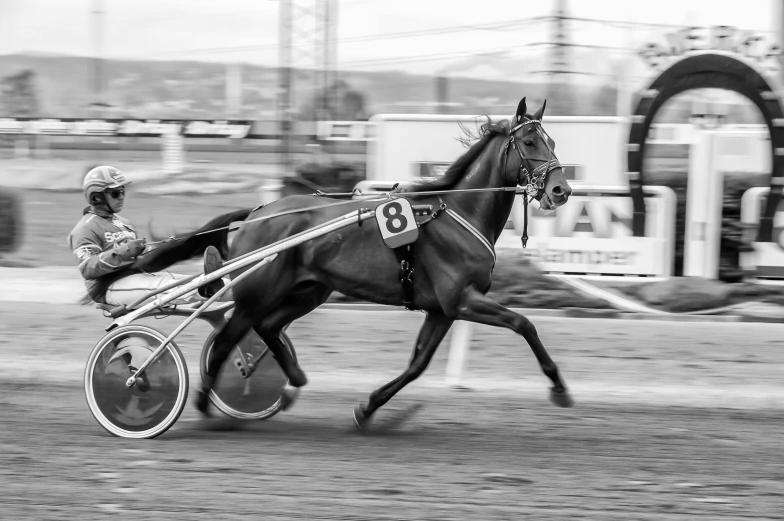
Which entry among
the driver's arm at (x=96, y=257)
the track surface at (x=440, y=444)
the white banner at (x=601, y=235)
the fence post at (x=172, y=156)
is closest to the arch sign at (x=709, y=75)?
the white banner at (x=601, y=235)

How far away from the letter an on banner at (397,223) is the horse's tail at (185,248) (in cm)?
103

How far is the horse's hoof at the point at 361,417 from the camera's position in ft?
19.3

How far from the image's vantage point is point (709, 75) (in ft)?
38.4

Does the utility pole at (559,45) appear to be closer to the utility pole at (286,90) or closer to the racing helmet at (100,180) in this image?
the utility pole at (286,90)

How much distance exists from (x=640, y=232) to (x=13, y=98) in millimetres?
31685

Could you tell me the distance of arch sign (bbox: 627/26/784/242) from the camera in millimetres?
11430

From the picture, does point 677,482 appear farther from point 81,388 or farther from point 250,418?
point 81,388

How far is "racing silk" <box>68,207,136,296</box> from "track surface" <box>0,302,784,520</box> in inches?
36.9

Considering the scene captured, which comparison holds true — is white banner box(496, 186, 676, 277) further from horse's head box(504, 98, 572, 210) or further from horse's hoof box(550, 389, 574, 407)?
horse's hoof box(550, 389, 574, 407)

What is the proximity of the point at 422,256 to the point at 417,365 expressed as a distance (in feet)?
2.06

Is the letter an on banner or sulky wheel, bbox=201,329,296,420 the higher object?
the letter an on banner

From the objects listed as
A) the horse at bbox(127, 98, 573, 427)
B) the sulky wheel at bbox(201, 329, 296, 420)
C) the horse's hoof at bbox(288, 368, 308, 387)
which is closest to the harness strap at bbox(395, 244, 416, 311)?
the horse at bbox(127, 98, 573, 427)

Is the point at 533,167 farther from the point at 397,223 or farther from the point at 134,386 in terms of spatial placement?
the point at 134,386

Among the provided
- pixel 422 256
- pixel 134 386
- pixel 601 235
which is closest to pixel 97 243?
pixel 134 386
